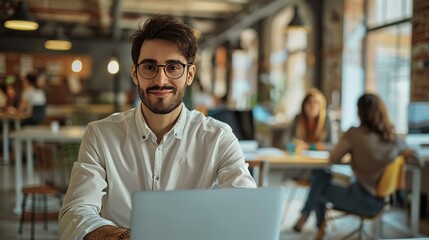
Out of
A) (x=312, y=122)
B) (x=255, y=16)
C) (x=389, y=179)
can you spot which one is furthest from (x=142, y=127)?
(x=255, y=16)

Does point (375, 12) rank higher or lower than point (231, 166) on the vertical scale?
higher

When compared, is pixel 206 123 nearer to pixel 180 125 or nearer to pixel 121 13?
pixel 180 125

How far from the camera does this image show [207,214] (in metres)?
0.98

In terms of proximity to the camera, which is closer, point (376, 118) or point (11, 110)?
point (376, 118)

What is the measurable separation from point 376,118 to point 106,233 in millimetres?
2814

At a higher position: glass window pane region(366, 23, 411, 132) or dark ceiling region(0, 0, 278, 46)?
dark ceiling region(0, 0, 278, 46)

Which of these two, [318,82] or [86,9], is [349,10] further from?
[86,9]

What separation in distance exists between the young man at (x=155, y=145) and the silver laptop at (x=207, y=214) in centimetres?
42

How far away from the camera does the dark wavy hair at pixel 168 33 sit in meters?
1.49

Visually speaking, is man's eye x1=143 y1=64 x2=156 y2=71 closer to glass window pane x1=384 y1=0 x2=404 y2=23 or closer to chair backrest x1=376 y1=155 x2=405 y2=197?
chair backrest x1=376 y1=155 x2=405 y2=197

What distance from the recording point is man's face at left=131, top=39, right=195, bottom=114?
147 cm

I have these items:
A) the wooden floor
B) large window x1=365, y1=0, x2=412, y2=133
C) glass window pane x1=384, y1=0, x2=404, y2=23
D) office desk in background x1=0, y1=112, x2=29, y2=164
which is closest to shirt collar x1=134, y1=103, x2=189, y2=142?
the wooden floor

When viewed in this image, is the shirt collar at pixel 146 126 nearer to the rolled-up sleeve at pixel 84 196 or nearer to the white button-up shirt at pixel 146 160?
the white button-up shirt at pixel 146 160

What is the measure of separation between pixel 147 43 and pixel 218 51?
1577 centimetres
